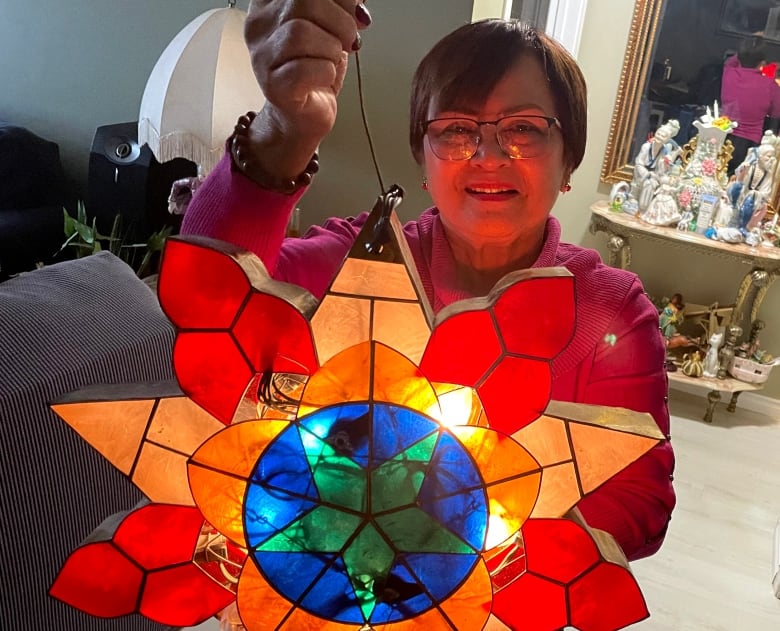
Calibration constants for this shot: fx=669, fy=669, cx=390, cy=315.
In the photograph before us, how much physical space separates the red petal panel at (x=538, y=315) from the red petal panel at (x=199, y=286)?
0.44ft

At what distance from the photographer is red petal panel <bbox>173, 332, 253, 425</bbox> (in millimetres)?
358

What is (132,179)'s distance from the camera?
98.0 inches

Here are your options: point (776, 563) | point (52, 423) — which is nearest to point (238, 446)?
point (52, 423)

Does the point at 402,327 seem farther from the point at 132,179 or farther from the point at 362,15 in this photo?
the point at 132,179

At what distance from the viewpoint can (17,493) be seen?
94 cm

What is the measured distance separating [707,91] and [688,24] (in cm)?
28

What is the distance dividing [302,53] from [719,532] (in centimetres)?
230

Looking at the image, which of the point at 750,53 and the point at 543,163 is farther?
the point at 750,53

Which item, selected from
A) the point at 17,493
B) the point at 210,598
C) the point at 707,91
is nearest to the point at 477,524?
the point at 210,598

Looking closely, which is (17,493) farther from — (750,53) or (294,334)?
(750,53)

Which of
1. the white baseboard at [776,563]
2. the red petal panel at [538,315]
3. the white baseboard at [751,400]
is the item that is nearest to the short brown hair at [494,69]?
the red petal panel at [538,315]

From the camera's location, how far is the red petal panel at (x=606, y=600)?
0.39m

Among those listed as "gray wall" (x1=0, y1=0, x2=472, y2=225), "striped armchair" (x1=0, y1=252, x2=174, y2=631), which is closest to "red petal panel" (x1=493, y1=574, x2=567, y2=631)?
"striped armchair" (x1=0, y1=252, x2=174, y2=631)

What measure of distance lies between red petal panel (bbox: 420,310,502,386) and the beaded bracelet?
0.22 meters
